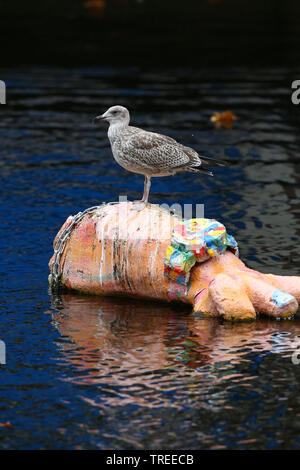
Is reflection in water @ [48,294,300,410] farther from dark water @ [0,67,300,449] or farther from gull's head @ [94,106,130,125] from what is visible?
gull's head @ [94,106,130,125]

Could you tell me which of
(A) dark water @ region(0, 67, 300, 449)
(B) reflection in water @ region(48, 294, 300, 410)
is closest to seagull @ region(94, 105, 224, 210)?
(B) reflection in water @ region(48, 294, 300, 410)

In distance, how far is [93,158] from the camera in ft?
61.9

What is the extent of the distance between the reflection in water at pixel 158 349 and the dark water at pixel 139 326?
20 millimetres

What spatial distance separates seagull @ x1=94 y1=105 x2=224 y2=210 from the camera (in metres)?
11.3

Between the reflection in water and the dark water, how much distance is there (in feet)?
0.07

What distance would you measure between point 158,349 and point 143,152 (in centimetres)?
268

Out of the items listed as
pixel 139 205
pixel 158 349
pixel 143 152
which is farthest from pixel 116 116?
pixel 158 349

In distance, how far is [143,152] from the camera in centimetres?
1132

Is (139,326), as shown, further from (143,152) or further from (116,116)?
(116,116)
